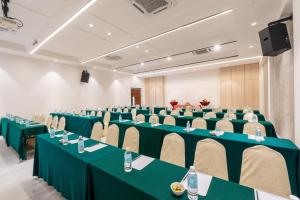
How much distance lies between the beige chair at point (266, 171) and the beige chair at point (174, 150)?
76 centimetres

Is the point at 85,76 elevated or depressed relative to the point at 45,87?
elevated

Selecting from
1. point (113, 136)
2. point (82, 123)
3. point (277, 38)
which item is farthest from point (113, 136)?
point (277, 38)

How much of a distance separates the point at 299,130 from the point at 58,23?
5.77 m

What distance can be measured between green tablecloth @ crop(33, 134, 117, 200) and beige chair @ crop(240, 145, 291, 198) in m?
1.69

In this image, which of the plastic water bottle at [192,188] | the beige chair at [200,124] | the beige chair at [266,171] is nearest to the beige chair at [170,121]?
the beige chair at [200,124]

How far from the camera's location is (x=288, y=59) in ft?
11.0

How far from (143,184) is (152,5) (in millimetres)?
3533

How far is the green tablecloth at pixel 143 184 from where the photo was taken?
1.20 metres

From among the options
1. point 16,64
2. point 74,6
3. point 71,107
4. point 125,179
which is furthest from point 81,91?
point 125,179

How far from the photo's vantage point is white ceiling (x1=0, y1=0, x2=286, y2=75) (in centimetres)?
349

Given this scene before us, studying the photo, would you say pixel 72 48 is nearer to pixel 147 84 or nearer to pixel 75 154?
pixel 75 154

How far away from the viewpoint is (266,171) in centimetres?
154

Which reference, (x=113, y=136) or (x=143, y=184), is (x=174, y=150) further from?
(x=113, y=136)

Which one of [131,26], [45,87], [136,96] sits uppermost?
[131,26]
